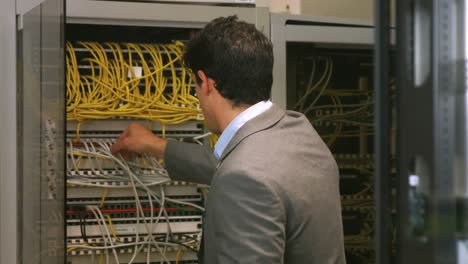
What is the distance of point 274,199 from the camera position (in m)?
1.57

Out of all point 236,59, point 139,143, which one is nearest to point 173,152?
point 139,143

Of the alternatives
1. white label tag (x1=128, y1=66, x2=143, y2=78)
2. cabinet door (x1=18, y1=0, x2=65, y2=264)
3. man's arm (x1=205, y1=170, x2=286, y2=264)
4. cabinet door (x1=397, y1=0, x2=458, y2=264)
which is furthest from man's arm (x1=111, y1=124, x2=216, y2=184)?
cabinet door (x1=397, y1=0, x2=458, y2=264)

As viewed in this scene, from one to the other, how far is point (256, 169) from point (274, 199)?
73 mm

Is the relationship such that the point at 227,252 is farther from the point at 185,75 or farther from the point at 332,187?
the point at 185,75

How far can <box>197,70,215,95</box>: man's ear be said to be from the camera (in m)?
1.88

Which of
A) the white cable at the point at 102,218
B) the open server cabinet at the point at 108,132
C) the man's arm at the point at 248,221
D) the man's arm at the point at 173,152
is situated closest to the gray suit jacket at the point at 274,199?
the man's arm at the point at 248,221

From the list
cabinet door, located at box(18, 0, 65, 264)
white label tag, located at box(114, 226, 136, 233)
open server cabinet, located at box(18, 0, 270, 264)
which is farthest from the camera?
white label tag, located at box(114, 226, 136, 233)

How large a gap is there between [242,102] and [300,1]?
1079 millimetres

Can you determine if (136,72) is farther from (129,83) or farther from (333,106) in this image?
(333,106)

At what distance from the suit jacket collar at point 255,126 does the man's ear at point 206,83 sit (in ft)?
0.63

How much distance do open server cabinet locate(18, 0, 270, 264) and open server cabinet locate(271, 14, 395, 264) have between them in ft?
1.26

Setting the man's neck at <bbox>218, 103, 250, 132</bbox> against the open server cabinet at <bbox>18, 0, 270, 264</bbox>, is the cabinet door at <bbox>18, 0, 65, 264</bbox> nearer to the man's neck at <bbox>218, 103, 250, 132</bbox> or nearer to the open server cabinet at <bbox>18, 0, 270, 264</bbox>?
the open server cabinet at <bbox>18, 0, 270, 264</bbox>

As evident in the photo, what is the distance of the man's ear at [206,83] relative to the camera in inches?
74.1

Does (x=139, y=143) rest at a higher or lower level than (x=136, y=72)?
lower
